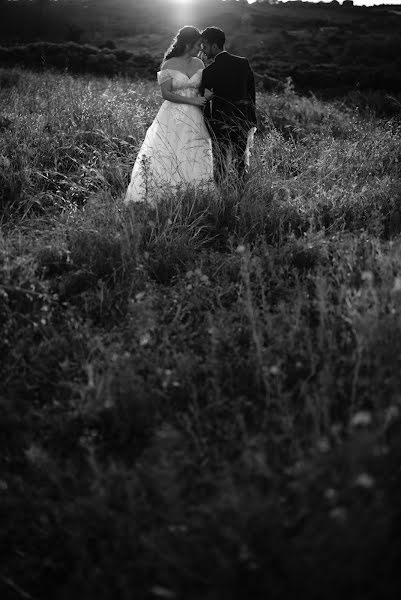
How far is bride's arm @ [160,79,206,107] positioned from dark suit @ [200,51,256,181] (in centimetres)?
15

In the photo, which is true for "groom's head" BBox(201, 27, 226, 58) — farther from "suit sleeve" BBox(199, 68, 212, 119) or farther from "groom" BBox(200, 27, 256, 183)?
"suit sleeve" BBox(199, 68, 212, 119)

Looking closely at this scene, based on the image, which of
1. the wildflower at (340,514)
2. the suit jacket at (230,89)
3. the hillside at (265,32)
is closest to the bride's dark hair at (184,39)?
the suit jacket at (230,89)

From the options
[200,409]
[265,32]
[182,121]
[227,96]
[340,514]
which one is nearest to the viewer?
[340,514]

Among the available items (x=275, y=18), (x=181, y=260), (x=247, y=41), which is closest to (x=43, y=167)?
(x=181, y=260)

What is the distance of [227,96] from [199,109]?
1.23ft

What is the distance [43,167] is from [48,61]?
14797 mm

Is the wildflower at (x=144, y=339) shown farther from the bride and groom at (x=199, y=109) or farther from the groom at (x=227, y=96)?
the groom at (x=227, y=96)

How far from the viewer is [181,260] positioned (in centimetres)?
365

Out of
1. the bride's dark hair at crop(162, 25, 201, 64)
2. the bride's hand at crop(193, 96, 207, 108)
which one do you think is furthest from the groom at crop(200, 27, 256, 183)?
the bride's dark hair at crop(162, 25, 201, 64)

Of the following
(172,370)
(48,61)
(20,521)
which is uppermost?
(48,61)

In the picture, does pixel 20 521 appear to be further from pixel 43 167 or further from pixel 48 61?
pixel 48 61

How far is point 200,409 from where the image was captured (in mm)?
2311

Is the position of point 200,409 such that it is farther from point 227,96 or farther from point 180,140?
point 227,96

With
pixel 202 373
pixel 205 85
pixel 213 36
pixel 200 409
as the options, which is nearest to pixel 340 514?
pixel 200 409
